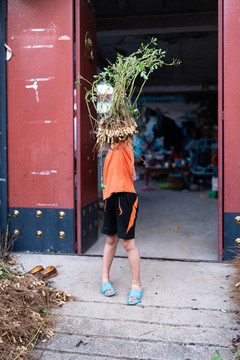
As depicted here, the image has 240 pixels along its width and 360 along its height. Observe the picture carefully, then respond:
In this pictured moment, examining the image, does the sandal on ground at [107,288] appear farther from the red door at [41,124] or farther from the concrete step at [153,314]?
the red door at [41,124]

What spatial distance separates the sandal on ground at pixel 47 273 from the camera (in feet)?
9.99

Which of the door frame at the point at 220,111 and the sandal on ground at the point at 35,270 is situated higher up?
the door frame at the point at 220,111

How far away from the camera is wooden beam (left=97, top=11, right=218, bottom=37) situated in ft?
19.2

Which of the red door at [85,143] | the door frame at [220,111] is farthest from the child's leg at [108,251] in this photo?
the door frame at [220,111]

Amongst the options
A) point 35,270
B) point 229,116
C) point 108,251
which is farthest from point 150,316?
point 229,116

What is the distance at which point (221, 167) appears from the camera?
352cm

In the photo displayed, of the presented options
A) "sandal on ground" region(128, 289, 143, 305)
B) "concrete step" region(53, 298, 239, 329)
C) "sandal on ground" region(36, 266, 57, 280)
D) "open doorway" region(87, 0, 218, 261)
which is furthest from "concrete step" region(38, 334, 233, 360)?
"open doorway" region(87, 0, 218, 261)

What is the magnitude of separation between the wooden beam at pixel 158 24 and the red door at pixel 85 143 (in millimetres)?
2007

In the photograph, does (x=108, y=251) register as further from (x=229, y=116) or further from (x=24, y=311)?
(x=229, y=116)

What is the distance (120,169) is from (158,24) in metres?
4.23

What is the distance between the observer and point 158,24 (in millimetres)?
6039

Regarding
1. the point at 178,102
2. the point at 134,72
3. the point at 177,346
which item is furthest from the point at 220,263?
the point at 178,102

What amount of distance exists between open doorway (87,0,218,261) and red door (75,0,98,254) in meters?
0.29

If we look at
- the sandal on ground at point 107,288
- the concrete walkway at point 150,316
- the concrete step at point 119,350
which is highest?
the sandal on ground at point 107,288
